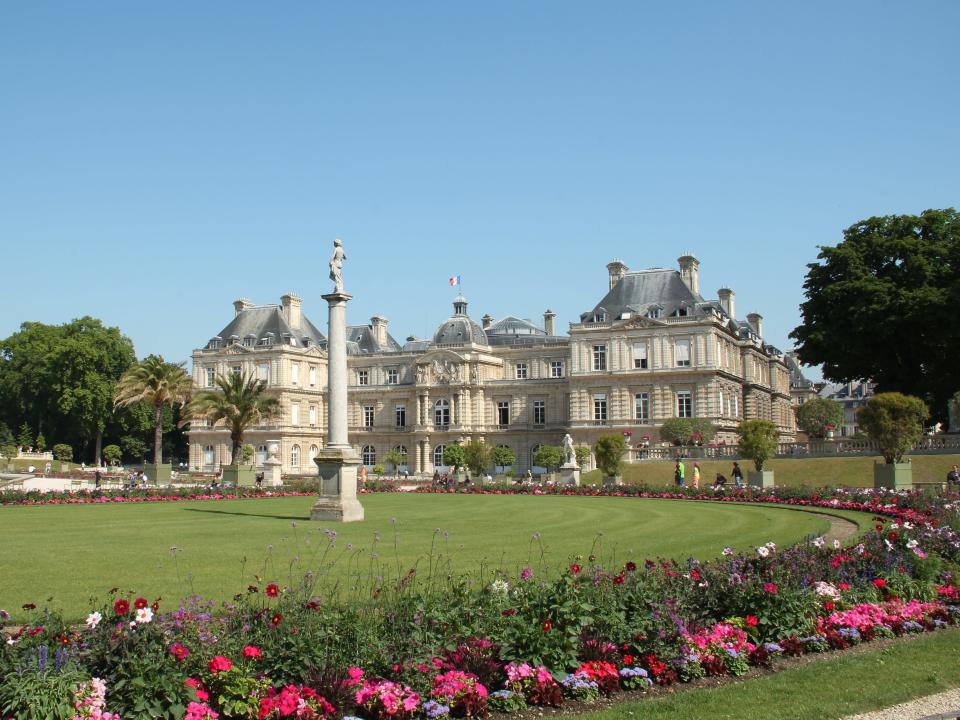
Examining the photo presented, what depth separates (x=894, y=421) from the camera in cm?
3309

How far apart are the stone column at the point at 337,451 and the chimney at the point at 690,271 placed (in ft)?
175

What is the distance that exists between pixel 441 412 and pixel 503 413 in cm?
562

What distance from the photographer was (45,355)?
3196 inches

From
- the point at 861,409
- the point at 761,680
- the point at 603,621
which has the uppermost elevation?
the point at 861,409

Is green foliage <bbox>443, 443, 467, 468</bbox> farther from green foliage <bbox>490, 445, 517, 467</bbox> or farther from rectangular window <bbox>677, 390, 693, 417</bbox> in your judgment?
rectangular window <bbox>677, 390, 693, 417</bbox>

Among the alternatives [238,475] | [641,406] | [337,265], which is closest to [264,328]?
[641,406]

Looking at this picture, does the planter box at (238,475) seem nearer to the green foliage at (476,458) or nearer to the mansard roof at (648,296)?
the green foliage at (476,458)

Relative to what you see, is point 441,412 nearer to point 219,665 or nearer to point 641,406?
point 641,406

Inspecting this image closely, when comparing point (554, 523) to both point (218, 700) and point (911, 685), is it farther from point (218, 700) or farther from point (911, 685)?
point (218, 700)

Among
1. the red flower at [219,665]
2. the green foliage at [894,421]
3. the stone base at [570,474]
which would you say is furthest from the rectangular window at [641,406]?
the red flower at [219,665]

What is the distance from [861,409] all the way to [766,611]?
26.2 meters

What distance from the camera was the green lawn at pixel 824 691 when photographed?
26.3 feet

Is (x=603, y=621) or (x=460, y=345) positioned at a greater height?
(x=460, y=345)

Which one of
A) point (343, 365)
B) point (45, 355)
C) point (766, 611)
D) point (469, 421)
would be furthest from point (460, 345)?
point (766, 611)
